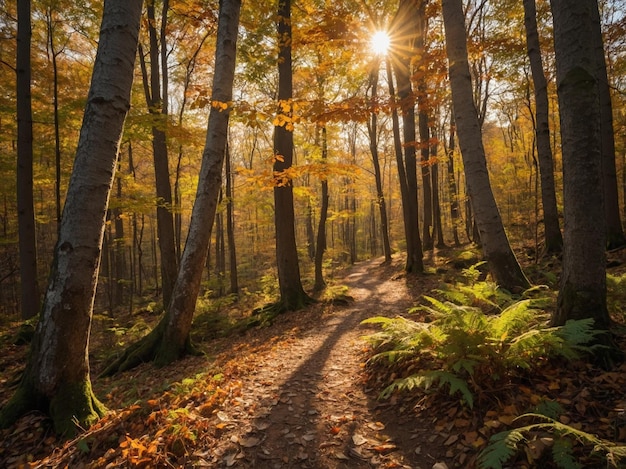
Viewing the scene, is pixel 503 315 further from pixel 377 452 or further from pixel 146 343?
pixel 146 343

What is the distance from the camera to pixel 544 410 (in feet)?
8.01

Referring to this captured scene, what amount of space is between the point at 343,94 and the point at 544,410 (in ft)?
52.0

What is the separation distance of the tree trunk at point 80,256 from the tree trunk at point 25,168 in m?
7.66

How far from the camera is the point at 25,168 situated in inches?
368

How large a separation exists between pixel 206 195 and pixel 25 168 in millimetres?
7497

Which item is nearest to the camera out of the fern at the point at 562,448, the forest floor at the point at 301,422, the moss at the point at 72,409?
the fern at the point at 562,448

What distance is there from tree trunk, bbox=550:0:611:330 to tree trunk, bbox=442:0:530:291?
2.08 m

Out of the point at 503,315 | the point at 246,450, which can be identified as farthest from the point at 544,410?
the point at 246,450

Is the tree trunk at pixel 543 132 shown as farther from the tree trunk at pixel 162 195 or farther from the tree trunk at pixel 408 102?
the tree trunk at pixel 162 195

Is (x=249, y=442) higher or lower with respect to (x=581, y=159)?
lower

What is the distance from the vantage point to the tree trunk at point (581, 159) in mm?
3062

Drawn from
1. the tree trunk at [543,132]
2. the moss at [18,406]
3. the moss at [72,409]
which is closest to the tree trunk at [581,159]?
the moss at [72,409]

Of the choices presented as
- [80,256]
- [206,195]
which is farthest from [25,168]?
[80,256]

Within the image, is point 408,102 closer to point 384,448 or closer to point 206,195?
point 206,195
